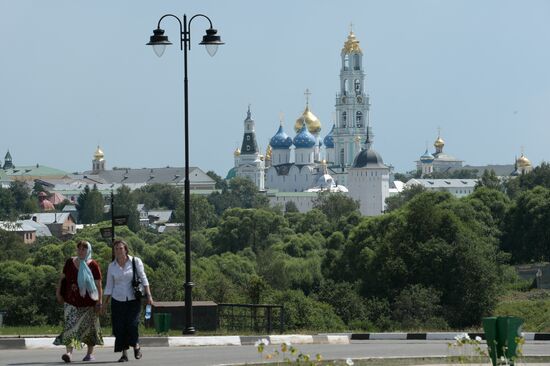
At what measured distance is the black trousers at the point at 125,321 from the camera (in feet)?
61.3

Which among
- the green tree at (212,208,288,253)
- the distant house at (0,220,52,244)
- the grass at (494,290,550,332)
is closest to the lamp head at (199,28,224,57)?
the grass at (494,290,550,332)

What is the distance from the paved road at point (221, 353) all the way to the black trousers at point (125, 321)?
0.88 ft

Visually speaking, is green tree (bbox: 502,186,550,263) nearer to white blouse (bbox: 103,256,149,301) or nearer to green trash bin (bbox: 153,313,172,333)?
green trash bin (bbox: 153,313,172,333)

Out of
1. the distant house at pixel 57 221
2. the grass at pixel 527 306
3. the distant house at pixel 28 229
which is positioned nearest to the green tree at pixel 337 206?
the distant house at pixel 57 221

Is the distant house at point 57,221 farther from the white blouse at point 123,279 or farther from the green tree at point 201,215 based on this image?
the white blouse at point 123,279

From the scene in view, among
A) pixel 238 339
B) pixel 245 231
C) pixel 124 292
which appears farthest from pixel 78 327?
pixel 245 231

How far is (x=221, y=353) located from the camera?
21078mm

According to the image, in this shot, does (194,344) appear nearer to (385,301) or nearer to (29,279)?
(385,301)

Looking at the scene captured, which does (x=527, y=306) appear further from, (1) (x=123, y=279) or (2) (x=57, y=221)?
(2) (x=57, y=221)

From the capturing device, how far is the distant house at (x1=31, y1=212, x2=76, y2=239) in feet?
559

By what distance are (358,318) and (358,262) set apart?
66.5 feet

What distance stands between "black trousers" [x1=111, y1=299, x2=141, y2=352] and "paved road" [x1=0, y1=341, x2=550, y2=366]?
0.88ft

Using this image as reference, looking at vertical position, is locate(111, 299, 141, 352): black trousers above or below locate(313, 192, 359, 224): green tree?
below

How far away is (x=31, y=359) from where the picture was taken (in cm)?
1938
